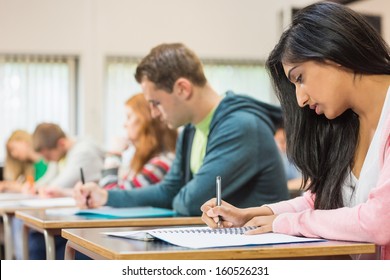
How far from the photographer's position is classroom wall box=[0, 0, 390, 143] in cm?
694

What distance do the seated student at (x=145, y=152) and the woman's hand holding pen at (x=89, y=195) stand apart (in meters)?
0.49

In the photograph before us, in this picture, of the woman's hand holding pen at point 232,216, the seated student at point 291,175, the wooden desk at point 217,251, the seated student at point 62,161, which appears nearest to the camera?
the wooden desk at point 217,251

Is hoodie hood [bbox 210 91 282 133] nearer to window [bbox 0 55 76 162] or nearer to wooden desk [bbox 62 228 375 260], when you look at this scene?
wooden desk [bbox 62 228 375 260]

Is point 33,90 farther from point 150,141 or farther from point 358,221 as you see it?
point 358,221

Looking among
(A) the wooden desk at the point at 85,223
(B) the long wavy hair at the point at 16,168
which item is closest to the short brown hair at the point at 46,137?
(B) the long wavy hair at the point at 16,168

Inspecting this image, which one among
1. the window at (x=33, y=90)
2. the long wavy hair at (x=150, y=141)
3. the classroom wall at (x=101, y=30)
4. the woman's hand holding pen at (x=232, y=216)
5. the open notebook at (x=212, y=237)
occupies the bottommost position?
the open notebook at (x=212, y=237)

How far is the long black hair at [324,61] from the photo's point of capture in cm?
Result: 152

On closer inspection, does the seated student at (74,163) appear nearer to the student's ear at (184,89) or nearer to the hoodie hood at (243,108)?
the student's ear at (184,89)

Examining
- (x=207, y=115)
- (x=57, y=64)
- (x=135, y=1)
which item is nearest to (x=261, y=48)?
(x=135, y=1)

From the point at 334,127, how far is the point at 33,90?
564 cm

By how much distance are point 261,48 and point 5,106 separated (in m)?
2.53

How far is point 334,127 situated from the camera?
69.2 inches

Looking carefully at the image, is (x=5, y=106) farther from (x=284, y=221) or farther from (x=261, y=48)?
(x=284, y=221)

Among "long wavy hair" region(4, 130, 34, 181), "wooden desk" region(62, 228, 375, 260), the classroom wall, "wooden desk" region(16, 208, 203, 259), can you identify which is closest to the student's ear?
"wooden desk" region(16, 208, 203, 259)
